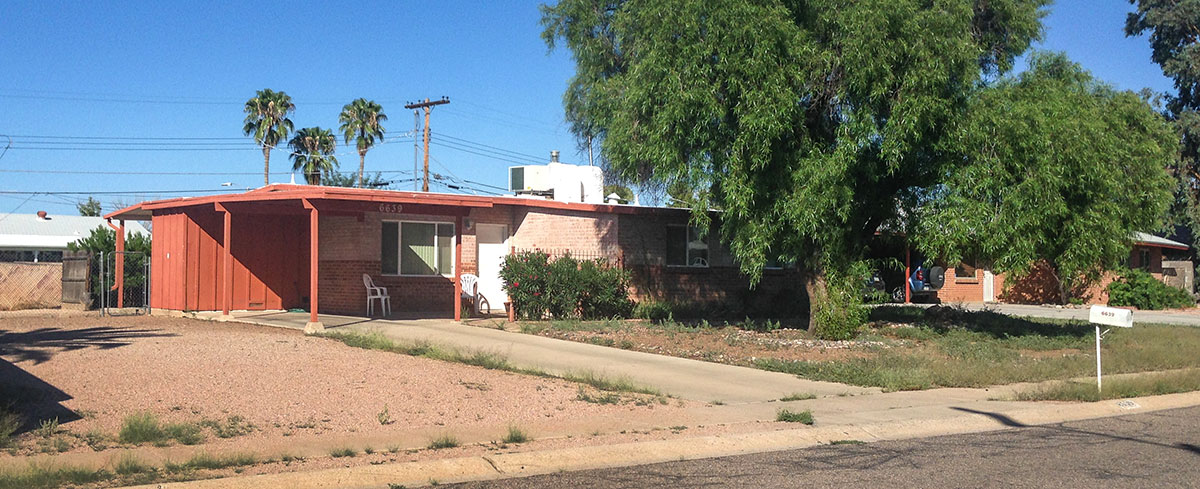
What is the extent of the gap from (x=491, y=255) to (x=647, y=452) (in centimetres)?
1519

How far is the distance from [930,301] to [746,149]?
64.3ft

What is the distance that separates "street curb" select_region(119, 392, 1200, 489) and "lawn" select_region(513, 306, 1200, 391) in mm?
2168

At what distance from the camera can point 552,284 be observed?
21469mm

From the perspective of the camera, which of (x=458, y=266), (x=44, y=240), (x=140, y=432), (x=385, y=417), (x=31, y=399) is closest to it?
(x=140, y=432)

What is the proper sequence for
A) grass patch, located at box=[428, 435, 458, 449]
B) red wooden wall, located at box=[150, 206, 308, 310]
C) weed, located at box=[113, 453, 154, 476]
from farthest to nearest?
1. red wooden wall, located at box=[150, 206, 308, 310]
2. grass patch, located at box=[428, 435, 458, 449]
3. weed, located at box=[113, 453, 154, 476]

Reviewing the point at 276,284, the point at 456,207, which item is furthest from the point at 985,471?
the point at 276,284

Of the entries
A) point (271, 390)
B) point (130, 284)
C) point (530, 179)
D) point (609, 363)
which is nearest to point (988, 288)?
point (530, 179)

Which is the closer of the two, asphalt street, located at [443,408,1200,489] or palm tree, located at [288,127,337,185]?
asphalt street, located at [443,408,1200,489]

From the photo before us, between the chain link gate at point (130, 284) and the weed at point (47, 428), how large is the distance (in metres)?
14.7

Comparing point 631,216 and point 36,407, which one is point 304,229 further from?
point 36,407

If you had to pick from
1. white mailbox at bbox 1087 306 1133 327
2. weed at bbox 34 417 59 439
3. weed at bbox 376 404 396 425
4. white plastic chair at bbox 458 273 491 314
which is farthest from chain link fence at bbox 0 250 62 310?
white mailbox at bbox 1087 306 1133 327

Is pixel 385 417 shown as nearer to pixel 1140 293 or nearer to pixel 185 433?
pixel 185 433

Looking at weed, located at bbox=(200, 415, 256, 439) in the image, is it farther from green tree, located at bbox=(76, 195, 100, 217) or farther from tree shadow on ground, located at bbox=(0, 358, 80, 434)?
green tree, located at bbox=(76, 195, 100, 217)

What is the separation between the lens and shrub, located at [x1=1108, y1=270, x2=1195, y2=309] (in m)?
35.5
